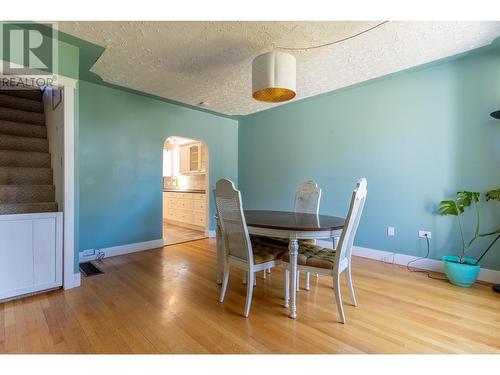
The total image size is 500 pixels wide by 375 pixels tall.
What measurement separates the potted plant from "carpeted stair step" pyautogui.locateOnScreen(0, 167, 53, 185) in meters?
4.35

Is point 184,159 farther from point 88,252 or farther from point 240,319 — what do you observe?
point 240,319

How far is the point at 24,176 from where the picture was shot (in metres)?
2.61

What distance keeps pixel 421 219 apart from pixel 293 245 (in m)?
2.06

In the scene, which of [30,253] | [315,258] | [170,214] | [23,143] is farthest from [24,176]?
[170,214]

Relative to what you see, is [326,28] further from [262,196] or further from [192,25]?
[262,196]

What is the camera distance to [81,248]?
315 cm

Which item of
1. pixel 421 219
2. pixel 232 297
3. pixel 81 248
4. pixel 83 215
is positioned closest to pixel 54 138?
pixel 83 215

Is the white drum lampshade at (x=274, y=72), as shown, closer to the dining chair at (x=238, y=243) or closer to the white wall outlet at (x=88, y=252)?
the dining chair at (x=238, y=243)

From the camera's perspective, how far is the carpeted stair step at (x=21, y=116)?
297 cm

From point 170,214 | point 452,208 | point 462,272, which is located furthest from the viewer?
point 170,214

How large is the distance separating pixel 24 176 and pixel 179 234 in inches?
106

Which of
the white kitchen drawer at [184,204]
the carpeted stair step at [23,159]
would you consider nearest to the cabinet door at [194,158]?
the white kitchen drawer at [184,204]

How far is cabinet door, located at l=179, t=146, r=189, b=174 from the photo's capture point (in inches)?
238

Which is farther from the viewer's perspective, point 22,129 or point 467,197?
point 22,129
